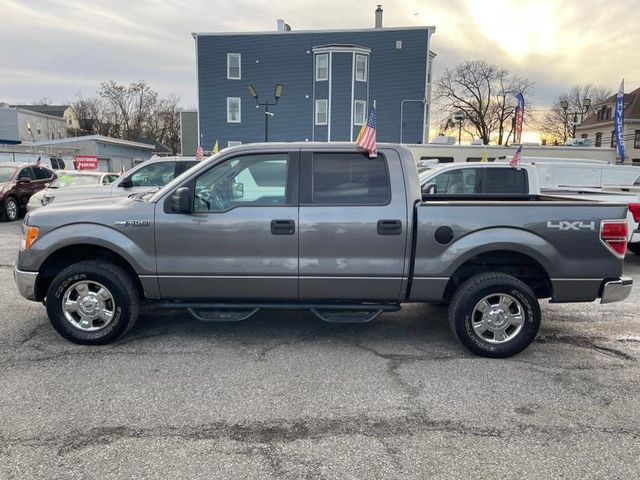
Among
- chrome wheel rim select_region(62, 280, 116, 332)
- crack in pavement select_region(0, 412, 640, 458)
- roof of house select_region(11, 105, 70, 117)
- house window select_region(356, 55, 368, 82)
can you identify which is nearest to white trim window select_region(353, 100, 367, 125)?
house window select_region(356, 55, 368, 82)

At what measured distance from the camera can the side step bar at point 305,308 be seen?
4465 millimetres

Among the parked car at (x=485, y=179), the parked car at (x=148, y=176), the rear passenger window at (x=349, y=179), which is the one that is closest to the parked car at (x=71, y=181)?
the parked car at (x=148, y=176)

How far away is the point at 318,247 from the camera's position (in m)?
4.35

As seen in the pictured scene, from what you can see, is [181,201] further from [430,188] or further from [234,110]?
[234,110]

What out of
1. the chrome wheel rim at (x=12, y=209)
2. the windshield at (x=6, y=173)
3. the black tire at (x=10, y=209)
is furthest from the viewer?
the windshield at (x=6, y=173)

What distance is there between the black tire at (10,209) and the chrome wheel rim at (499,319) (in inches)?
554

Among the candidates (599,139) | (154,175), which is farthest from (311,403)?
(599,139)

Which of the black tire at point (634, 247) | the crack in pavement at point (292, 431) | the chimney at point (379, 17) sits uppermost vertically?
the chimney at point (379, 17)

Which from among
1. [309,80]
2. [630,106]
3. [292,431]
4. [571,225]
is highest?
[630,106]

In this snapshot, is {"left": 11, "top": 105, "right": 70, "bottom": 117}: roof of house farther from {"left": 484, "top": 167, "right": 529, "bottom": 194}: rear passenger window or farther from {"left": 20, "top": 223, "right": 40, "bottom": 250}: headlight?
{"left": 20, "top": 223, "right": 40, "bottom": 250}: headlight

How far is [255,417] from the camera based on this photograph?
3338mm

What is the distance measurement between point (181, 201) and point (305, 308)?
1468mm

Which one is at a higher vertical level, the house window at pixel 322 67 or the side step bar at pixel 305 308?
the house window at pixel 322 67

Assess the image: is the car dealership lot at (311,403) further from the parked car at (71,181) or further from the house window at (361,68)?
the house window at (361,68)
